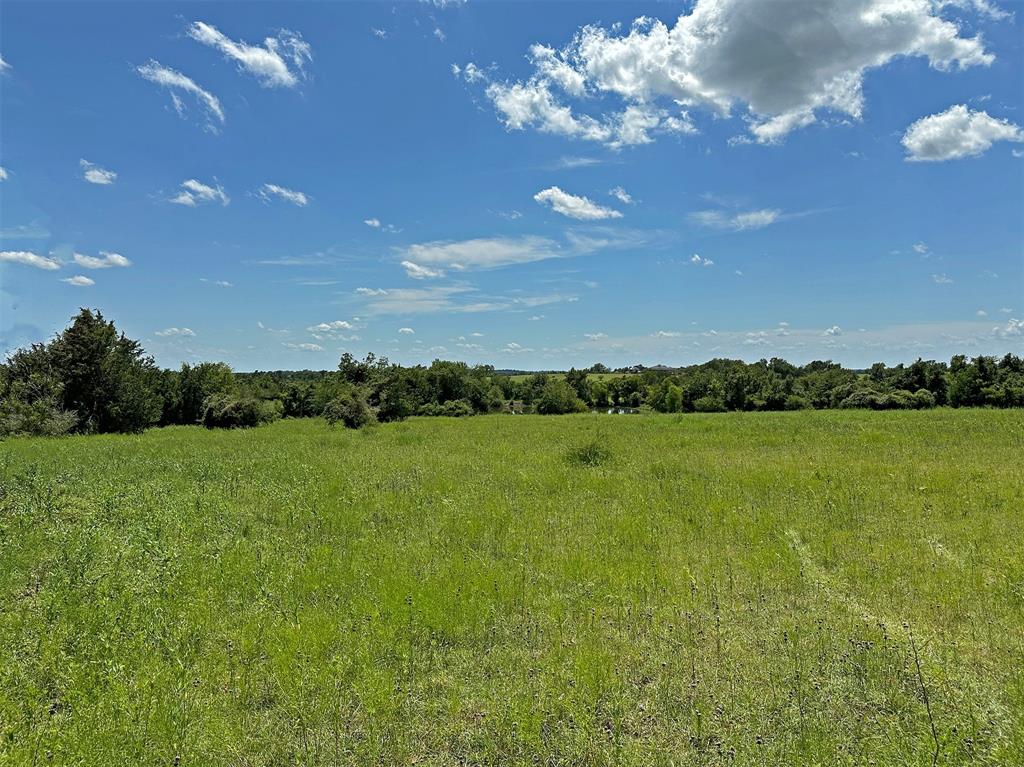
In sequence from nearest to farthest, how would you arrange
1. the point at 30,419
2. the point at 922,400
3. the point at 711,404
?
the point at 30,419 < the point at 922,400 < the point at 711,404

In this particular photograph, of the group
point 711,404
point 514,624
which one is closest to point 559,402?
→ point 711,404

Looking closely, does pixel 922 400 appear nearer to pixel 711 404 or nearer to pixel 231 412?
pixel 711 404

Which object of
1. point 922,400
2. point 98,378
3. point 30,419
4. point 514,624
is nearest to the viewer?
point 514,624

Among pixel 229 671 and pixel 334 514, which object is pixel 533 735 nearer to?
pixel 229 671

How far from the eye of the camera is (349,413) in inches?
1267

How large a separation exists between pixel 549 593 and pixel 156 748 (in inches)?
153

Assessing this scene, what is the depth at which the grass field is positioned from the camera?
3.47 meters

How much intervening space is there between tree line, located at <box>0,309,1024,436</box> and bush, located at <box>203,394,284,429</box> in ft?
0.23

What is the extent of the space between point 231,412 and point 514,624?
3562 cm

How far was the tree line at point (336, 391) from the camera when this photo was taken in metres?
30.3

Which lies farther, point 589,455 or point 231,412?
point 231,412

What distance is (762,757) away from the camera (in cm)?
320

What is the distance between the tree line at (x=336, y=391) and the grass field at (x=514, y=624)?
→ 79.6 feet

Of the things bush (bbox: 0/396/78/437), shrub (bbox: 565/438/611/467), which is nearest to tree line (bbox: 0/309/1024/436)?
bush (bbox: 0/396/78/437)
